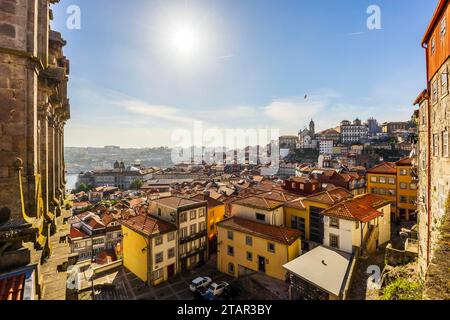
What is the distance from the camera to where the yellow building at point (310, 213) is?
23.4 m

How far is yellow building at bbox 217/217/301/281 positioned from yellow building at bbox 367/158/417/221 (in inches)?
929

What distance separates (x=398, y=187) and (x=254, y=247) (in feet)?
89.7

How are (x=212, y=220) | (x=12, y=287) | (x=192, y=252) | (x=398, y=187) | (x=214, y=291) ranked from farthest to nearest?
(x=398, y=187) → (x=212, y=220) → (x=192, y=252) → (x=214, y=291) → (x=12, y=287)

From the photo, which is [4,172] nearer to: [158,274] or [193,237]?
[158,274]

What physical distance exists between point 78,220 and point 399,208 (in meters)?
57.9

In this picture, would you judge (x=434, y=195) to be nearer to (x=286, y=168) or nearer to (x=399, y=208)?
(x=399, y=208)

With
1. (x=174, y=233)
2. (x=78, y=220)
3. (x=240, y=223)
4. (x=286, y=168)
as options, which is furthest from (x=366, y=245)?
(x=286, y=168)

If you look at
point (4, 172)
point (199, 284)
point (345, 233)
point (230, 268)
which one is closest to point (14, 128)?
point (4, 172)

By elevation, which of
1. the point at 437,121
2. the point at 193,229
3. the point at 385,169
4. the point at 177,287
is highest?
the point at 437,121

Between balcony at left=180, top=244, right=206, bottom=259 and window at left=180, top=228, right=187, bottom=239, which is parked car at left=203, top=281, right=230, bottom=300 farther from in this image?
window at left=180, top=228, right=187, bottom=239

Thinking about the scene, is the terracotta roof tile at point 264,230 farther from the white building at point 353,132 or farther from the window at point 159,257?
the white building at point 353,132

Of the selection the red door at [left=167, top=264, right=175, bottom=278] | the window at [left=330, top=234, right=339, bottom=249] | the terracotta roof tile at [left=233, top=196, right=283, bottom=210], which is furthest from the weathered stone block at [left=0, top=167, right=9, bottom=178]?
the window at [left=330, top=234, right=339, bottom=249]

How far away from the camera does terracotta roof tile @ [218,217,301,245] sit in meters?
20.9

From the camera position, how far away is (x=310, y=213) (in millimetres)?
24188
